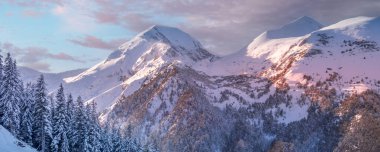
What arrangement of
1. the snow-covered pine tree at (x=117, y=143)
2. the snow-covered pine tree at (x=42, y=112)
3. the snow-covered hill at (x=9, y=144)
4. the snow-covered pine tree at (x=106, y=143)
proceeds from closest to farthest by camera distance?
1. the snow-covered hill at (x=9, y=144)
2. the snow-covered pine tree at (x=42, y=112)
3. the snow-covered pine tree at (x=106, y=143)
4. the snow-covered pine tree at (x=117, y=143)

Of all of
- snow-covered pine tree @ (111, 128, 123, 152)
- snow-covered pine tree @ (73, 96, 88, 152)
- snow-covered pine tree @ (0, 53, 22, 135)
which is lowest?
snow-covered pine tree @ (111, 128, 123, 152)

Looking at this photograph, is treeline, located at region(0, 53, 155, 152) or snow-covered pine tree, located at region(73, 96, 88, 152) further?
snow-covered pine tree, located at region(73, 96, 88, 152)

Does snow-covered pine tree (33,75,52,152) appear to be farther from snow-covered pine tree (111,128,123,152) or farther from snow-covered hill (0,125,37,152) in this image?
snow-covered pine tree (111,128,123,152)

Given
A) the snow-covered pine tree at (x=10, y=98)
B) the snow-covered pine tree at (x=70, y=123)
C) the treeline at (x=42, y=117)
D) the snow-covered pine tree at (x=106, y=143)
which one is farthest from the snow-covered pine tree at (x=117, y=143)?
the snow-covered pine tree at (x=10, y=98)

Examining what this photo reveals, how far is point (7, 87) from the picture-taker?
10000 cm

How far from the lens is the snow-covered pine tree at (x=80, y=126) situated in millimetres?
114312

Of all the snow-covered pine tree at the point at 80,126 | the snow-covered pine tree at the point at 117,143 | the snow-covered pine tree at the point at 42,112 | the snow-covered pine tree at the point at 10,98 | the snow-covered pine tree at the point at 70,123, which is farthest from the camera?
the snow-covered pine tree at the point at 117,143

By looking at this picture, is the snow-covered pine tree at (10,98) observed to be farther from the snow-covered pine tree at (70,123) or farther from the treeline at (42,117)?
the snow-covered pine tree at (70,123)

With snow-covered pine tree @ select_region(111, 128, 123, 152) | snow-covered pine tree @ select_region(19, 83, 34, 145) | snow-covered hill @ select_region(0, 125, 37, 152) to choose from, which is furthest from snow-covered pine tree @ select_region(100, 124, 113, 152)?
snow-covered hill @ select_region(0, 125, 37, 152)

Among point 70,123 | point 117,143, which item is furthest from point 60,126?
point 117,143

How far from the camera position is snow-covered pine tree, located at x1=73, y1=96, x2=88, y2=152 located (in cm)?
11431

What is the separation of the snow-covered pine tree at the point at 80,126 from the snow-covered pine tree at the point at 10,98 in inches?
615

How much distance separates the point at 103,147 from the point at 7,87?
127 feet

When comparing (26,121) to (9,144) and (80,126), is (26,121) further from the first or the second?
(9,144)
